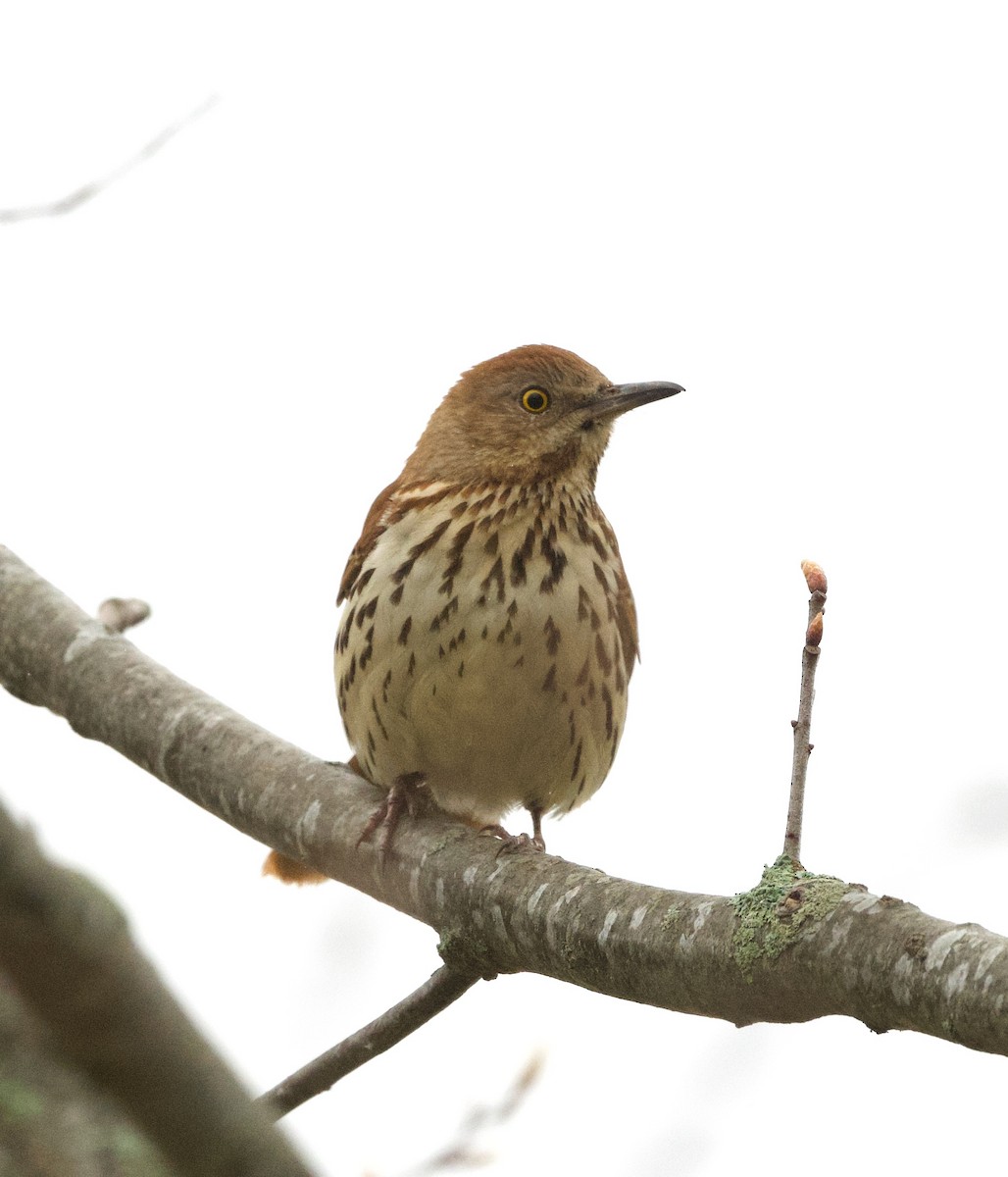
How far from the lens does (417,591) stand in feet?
15.7

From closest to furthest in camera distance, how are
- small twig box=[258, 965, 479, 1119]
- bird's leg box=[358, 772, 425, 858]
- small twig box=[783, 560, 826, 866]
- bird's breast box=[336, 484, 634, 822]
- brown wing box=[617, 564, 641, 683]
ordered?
small twig box=[783, 560, 826, 866] → small twig box=[258, 965, 479, 1119] → bird's leg box=[358, 772, 425, 858] → bird's breast box=[336, 484, 634, 822] → brown wing box=[617, 564, 641, 683]

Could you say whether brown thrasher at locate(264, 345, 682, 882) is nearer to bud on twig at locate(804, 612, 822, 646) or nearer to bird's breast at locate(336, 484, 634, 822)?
bird's breast at locate(336, 484, 634, 822)

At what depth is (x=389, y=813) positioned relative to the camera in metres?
4.19

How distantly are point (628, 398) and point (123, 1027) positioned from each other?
14.4ft

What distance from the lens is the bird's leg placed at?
4102 mm

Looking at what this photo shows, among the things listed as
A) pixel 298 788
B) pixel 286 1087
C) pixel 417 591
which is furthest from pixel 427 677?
pixel 286 1087

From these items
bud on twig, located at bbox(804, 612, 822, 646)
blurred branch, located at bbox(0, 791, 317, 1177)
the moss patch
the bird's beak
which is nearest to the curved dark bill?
the bird's beak

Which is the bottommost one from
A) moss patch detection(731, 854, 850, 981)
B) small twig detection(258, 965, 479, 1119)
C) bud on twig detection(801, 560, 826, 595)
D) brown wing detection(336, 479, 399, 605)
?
small twig detection(258, 965, 479, 1119)

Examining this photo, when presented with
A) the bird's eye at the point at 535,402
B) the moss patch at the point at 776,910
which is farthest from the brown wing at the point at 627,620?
the moss patch at the point at 776,910

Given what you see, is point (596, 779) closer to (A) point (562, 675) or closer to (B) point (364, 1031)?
(A) point (562, 675)

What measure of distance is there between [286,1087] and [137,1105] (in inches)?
99.0

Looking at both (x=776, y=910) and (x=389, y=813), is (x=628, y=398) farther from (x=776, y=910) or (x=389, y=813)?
(x=776, y=910)

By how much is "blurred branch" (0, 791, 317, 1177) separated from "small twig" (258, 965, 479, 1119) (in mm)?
2380

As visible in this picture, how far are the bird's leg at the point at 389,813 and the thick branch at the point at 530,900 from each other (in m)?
0.04
